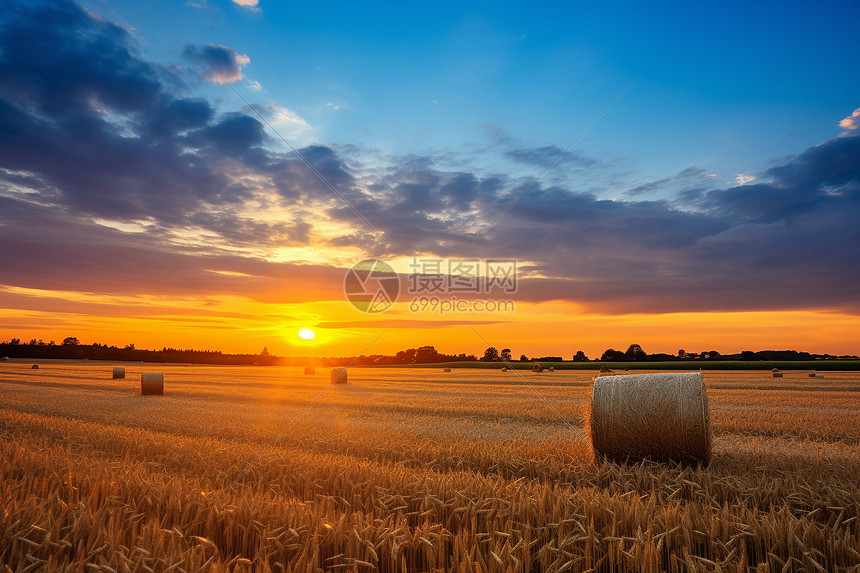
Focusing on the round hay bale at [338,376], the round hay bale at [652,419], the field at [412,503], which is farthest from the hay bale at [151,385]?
the round hay bale at [652,419]

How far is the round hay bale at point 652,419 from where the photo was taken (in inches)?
319

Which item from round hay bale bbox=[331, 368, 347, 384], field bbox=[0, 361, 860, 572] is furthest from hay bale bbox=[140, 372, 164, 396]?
field bbox=[0, 361, 860, 572]

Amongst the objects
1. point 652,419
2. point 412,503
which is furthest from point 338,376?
point 412,503

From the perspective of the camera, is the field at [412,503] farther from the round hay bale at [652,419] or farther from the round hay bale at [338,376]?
the round hay bale at [338,376]

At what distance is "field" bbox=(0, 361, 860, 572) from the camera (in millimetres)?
3492

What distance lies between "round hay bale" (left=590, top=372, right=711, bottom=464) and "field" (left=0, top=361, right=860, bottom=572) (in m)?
0.49

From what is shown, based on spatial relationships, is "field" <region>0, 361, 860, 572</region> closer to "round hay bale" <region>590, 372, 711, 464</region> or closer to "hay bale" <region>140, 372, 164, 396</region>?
"round hay bale" <region>590, 372, 711, 464</region>

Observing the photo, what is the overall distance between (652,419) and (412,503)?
5132 millimetres

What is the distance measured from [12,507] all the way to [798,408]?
19859mm

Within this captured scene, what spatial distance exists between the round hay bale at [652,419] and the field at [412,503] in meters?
0.49

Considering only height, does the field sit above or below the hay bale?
above

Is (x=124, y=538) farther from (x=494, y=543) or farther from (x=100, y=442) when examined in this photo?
(x=100, y=442)

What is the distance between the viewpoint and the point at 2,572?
3.11 metres

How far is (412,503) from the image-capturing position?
507cm
